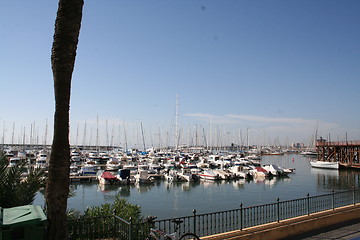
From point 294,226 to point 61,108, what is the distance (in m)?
8.77

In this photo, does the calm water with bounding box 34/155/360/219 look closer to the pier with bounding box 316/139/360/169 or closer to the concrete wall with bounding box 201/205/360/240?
the concrete wall with bounding box 201/205/360/240

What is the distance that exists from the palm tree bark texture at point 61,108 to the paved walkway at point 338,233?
7.83 metres

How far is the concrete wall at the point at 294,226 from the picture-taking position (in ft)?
31.9

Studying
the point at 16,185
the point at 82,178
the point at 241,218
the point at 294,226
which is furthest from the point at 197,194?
the point at 16,185

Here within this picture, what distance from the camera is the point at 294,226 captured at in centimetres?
1090

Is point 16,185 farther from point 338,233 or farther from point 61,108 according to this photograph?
point 338,233

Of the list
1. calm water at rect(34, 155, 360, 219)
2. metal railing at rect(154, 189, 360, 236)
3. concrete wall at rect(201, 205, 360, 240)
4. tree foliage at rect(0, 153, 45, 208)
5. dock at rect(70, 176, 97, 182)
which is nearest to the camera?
tree foliage at rect(0, 153, 45, 208)

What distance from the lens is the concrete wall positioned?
31.9 feet

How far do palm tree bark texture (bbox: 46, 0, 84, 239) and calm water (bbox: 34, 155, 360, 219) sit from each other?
738 inches

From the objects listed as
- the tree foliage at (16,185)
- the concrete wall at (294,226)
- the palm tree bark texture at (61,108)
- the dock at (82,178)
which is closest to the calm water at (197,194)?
the dock at (82,178)

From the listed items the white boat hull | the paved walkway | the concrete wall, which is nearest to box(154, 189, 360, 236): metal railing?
the concrete wall

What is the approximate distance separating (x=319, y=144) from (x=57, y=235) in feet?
249

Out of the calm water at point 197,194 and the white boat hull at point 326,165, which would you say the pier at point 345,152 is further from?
Answer: the calm water at point 197,194

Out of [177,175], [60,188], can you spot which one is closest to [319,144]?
[177,175]
